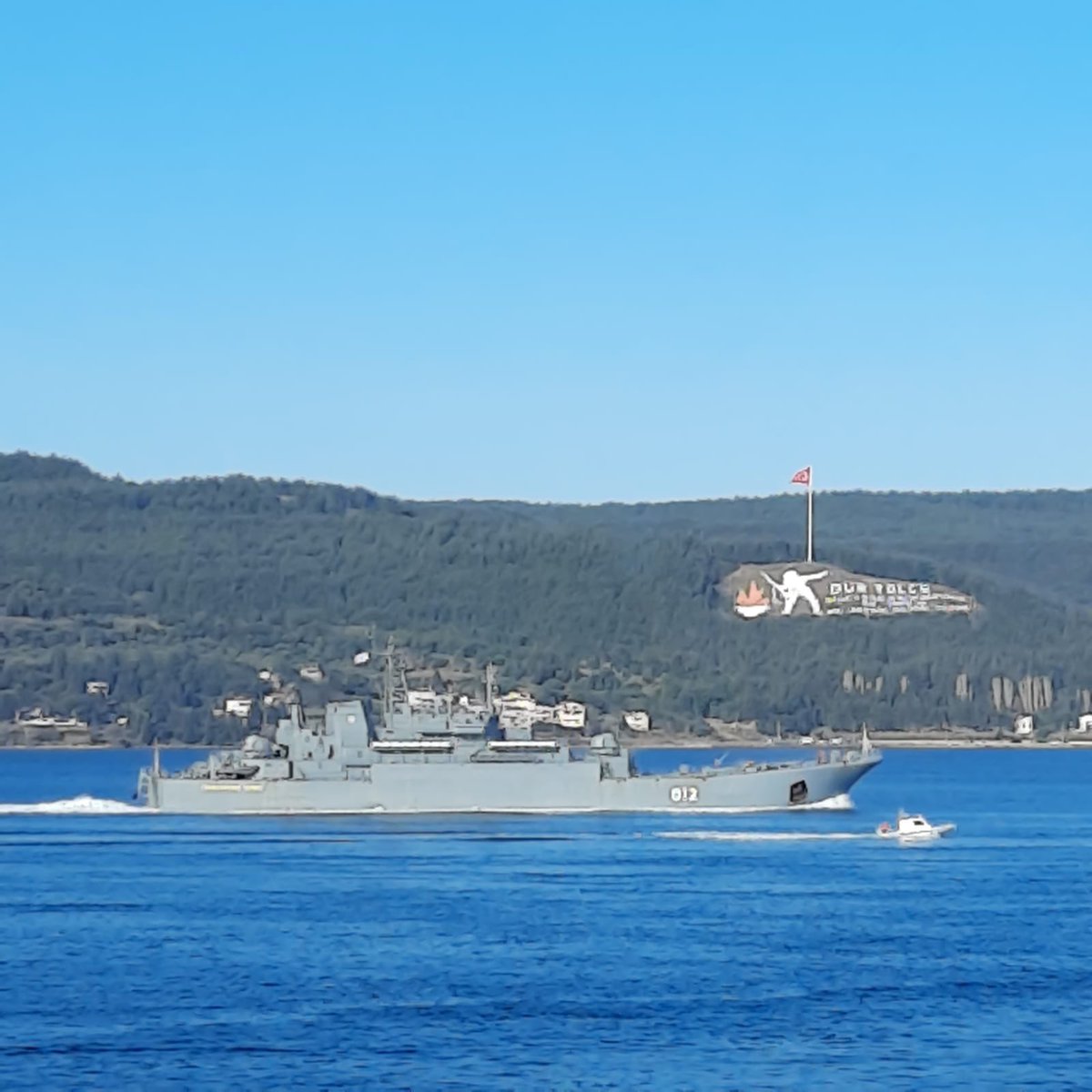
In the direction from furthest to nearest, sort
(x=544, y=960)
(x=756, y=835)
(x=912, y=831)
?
(x=912, y=831)
(x=756, y=835)
(x=544, y=960)

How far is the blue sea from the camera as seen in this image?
4647cm

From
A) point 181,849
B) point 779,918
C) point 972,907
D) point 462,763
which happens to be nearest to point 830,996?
point 779,918

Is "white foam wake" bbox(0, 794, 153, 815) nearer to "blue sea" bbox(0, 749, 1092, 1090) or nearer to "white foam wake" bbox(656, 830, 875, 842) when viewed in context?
"blue sea" bbox(0, 749, 1092, 1090)

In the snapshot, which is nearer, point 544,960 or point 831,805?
point 544,960

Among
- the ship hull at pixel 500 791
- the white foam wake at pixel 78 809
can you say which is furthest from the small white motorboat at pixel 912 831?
the white foam wake at pixel 78 809

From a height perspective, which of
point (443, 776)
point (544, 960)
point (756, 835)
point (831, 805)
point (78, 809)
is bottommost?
point (544, 960)

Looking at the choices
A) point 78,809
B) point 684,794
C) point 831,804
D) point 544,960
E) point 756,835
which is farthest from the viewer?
point 78,809

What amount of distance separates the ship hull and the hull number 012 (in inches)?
1.6

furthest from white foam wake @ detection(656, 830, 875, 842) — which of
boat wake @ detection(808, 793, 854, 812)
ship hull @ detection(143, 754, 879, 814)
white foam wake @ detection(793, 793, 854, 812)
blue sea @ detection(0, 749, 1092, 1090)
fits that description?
white foam wake @ detection(793, 793, 854, 812)

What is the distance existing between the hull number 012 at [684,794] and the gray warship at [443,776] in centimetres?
4

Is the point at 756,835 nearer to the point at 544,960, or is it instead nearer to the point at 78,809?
the point at 544,960

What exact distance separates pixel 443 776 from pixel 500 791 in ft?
8.17

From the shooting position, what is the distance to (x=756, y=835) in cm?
9675

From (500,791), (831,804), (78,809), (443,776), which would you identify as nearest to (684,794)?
(500,791)
